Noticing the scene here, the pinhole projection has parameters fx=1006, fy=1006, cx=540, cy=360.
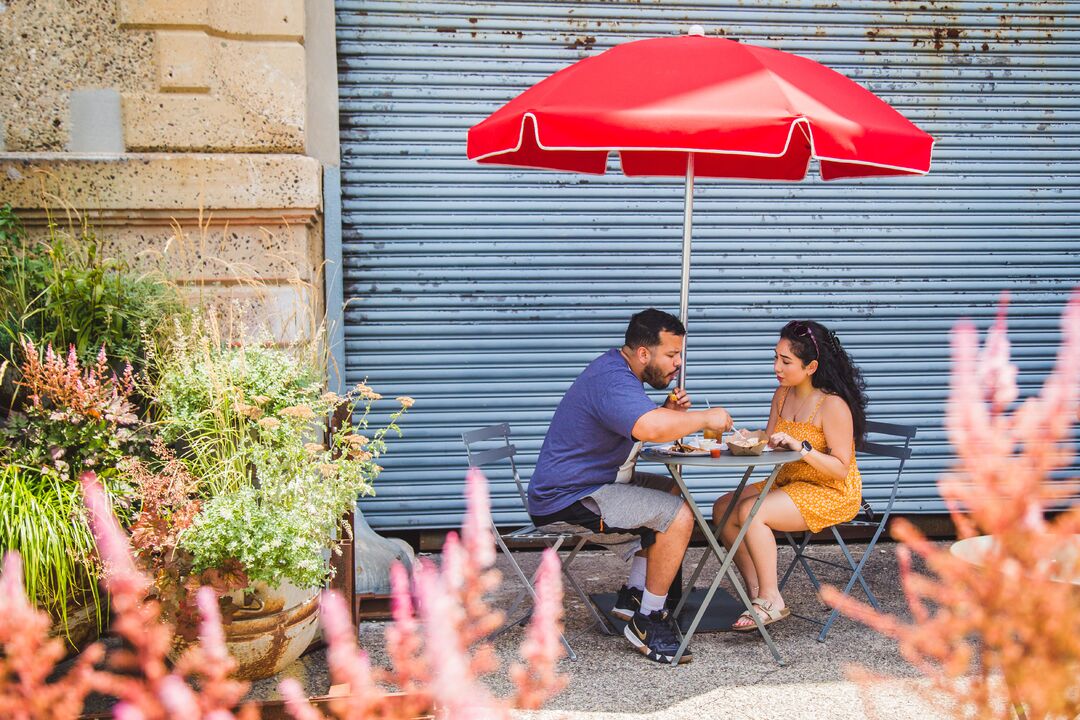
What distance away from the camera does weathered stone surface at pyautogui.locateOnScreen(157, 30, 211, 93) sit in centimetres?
496

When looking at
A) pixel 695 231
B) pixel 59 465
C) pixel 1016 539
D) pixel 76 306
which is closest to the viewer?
pixel 1016 539

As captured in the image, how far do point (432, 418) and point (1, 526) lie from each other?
9.36 feet

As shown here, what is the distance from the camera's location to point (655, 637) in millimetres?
4445

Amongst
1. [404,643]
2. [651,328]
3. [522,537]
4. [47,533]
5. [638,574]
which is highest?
[651,328]

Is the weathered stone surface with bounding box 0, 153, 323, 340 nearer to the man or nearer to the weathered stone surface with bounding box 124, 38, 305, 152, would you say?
the weathered stone surface with bounding box 124, 38, 305, 152

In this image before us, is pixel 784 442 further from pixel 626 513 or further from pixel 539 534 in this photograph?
pixel 539 534

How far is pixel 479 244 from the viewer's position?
611cm

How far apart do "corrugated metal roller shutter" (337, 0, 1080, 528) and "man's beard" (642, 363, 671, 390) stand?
154cm

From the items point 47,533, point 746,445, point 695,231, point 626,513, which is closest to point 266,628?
point 47,533

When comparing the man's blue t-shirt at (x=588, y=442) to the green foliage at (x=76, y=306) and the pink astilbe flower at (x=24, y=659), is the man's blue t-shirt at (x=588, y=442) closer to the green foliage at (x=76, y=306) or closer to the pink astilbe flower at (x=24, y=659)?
the green foliage at (x=76, y=306)

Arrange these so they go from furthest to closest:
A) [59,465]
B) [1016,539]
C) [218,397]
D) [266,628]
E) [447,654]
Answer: [218,397]
[59,465]
[266,628]
[1016,539]
[447,654]

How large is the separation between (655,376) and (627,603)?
1142 millimetres

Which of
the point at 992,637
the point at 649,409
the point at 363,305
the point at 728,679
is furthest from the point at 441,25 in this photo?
the point at 992,637

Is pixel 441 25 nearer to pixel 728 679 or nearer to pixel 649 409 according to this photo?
pixel 649 409
